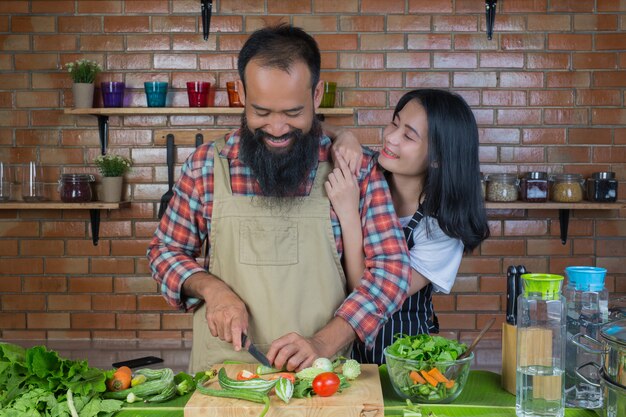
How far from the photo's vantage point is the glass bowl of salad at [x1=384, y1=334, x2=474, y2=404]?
1753mm

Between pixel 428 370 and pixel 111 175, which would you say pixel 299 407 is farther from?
pixel 111 175

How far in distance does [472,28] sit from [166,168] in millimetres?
1674

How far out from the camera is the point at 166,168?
12.8ft

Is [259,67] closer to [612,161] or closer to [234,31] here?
[234,31]

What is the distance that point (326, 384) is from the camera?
1.62m

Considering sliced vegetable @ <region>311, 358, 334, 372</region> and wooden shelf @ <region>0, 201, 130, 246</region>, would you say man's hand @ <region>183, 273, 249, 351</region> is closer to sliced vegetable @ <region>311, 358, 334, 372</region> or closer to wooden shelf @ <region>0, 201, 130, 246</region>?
sliced vegetable @ <region>311, 358, 334, 372</region>

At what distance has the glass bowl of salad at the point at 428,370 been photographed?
175cm

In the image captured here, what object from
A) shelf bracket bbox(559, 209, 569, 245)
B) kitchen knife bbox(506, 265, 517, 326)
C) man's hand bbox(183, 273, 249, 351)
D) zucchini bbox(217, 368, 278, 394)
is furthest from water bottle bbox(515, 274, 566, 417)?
shelf bracket bbox(559, 209, 569, 245)

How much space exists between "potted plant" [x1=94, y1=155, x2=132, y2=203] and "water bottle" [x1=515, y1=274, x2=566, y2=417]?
8.28 feet

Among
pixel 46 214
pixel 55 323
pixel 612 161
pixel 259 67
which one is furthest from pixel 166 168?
pixel 612 161

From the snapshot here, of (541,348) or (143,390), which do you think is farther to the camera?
(143,390)

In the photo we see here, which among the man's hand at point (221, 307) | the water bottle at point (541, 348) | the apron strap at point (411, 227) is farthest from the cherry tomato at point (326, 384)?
the apron strap at point (411, 227)

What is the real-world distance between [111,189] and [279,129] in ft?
6.28

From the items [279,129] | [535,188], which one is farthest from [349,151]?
[535,188]
